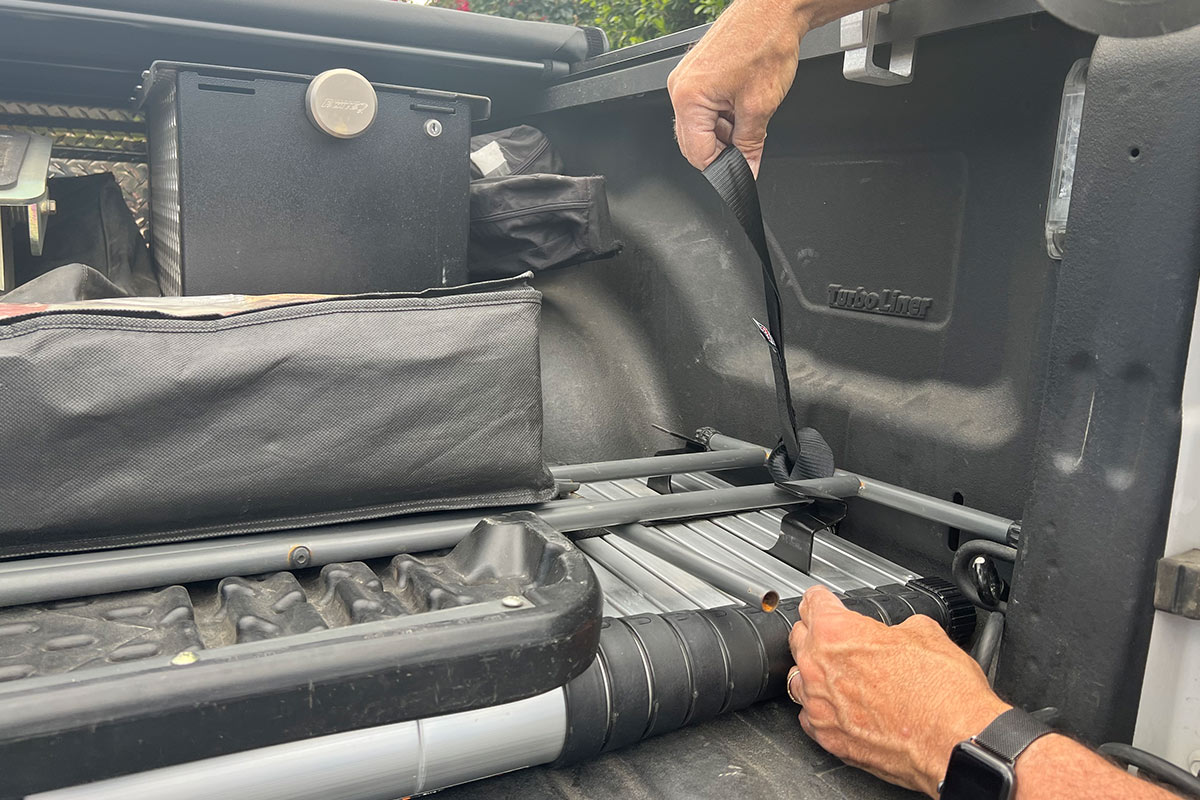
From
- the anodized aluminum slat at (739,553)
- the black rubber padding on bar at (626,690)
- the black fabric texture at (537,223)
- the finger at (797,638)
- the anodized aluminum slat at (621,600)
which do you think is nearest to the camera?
the black rubber padding on bar at (626,690)

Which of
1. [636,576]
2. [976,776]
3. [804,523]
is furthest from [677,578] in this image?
[976,776]

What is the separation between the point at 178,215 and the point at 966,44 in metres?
1.23

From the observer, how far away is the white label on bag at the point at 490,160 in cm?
204

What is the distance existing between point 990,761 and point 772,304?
61 cm

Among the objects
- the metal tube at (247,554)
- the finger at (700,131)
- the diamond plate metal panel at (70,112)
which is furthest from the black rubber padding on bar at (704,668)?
the diamond plate metal panel at (70,112)

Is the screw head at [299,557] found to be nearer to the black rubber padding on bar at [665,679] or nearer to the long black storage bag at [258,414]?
the long black storage bag at [258,414]

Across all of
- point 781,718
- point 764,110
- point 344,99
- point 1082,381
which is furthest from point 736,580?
point 344,99

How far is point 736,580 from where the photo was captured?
3.87ft

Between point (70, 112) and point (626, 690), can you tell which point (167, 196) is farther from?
point (626, 690)

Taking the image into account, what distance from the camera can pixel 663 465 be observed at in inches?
58.9

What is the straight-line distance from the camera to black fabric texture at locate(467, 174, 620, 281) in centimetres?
195

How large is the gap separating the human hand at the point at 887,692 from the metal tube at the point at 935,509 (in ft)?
0.72

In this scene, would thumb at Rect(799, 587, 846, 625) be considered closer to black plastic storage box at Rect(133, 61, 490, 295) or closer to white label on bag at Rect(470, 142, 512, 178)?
black plastic storage box at Rect(133, 61, 490, 295)

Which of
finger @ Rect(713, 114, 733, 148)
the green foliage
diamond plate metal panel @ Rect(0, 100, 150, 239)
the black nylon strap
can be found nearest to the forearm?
the black nylon strap
